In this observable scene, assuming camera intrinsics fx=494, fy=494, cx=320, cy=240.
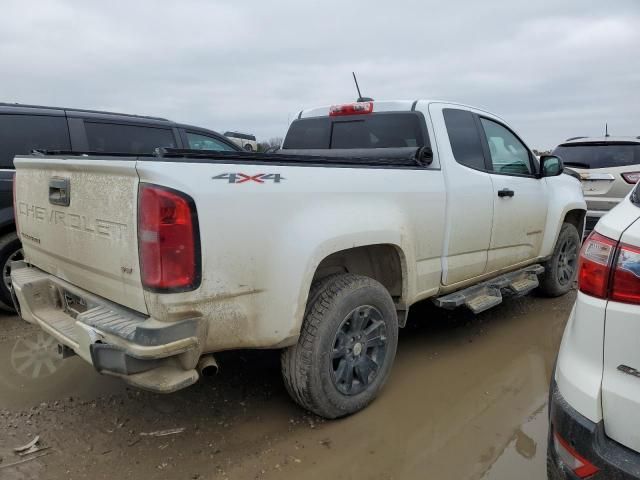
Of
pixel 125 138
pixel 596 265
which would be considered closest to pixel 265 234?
pixel 596 265

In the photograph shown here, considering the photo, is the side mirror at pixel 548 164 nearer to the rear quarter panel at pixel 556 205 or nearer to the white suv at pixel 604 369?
the rear quarter panel at pixel 556 205

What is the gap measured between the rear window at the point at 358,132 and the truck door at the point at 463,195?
0.66 feet

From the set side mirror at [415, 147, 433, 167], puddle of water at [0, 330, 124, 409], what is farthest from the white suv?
puddle of water at [0, 330, 124, 409]

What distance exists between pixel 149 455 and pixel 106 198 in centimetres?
139

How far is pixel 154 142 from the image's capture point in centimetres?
566

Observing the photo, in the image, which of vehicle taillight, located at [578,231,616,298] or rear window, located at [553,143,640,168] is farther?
rear window, located at [553,143,640,168]

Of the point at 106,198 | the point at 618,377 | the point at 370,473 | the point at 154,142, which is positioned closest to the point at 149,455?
the point at 370,473

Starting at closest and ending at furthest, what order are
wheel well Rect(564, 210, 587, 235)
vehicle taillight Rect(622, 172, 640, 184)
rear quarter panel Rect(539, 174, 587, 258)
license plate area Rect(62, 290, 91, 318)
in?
1. license plate area Rect(62, 290, 91, 318)
2. rear quarter panel Rect(539, 174, 587, 258)
3. wheel well Rect(564, 210, 587, 235)
4. vehicle taillight Rect(622, 172, 640, 184)

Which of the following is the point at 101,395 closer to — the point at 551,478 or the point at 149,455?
the point at 149,455

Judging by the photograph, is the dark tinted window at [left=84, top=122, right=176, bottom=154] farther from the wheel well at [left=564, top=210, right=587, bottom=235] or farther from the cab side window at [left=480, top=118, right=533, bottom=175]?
the wheel well at [left=564, top=210, right=587, bottom=235]

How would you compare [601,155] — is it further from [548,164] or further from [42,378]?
[42,378]

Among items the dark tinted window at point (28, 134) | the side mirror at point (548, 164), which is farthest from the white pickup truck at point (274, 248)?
the dark tinted window at point (28, 134)

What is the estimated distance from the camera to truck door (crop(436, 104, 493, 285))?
3.53 meters

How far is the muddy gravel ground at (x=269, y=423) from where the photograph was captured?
253 cm
